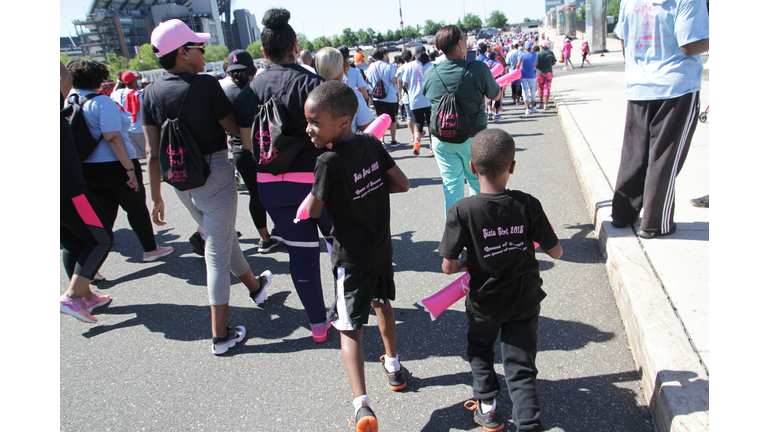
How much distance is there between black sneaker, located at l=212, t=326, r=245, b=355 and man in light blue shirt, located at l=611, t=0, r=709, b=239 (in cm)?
313

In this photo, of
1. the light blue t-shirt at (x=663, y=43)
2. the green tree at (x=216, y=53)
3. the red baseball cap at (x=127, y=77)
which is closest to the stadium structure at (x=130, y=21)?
the green tree at (x=216, y=53)

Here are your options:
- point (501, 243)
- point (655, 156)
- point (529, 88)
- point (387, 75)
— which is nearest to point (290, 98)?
point (501, 243)

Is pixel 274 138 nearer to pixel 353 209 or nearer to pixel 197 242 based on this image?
pixel 353 209

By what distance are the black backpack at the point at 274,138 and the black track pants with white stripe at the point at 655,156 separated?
2.59m

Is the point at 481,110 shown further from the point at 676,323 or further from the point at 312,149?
the point at 676,323

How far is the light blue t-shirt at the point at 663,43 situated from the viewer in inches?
116

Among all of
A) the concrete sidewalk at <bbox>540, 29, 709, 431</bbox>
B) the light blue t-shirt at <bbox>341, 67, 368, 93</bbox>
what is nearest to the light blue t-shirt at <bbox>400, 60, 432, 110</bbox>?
the light blue t-shirt at <bbox>341, 67, 368, 93</bbox>

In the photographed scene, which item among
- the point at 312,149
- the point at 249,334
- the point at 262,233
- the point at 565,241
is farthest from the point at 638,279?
the point at 262,233

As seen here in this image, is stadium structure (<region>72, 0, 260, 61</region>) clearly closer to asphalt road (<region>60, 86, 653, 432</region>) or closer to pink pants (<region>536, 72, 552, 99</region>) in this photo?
pink pants (<region>536, 72, 552, 99</region>)

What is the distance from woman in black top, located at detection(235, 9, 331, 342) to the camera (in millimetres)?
2525

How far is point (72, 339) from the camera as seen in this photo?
3.26m

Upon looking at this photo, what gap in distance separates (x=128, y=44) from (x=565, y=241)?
381ft

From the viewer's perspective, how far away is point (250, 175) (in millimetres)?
4277

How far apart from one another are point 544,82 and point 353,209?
1086cm
